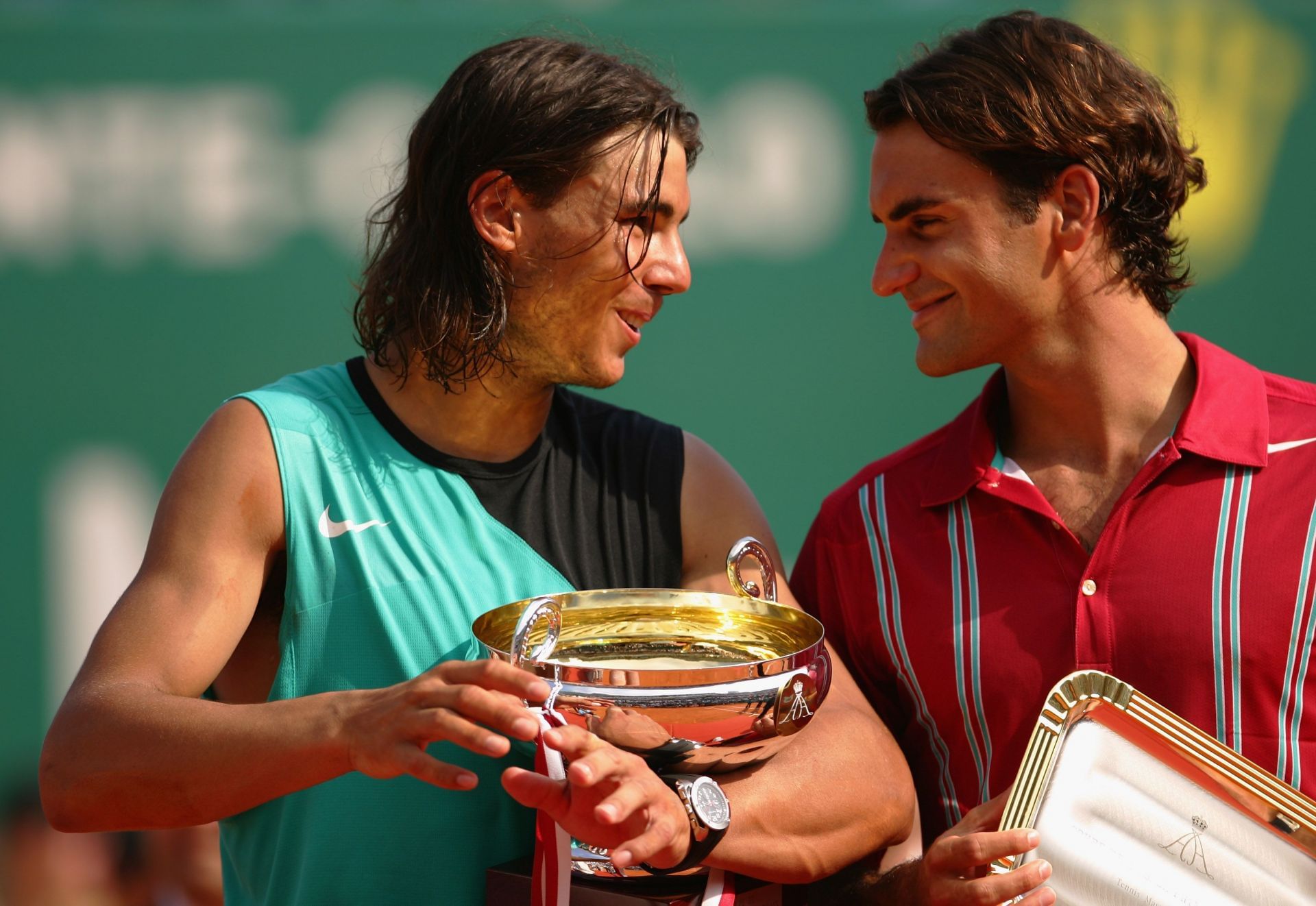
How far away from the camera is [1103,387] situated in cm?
279

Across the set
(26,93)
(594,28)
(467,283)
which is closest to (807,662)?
(467,283)

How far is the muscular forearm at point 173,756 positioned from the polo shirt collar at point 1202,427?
1.37 meters

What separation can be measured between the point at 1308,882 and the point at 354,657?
60.9 inches

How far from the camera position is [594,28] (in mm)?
5676

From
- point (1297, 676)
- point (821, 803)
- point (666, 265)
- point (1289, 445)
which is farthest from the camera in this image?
point (666, 265)

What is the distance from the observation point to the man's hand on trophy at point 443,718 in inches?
67.4

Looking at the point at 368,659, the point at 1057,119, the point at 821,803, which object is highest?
the point at 1057,119

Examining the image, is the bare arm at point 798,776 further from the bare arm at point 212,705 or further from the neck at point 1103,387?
the neck at point 1103,387

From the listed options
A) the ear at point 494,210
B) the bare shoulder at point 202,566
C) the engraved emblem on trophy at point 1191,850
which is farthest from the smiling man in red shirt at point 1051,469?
the bare shoulder at point 202,566

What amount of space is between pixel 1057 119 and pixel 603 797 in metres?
1.81

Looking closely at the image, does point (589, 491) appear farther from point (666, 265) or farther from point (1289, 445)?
point (1289, 445)

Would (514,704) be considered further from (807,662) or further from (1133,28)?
(1133,28)

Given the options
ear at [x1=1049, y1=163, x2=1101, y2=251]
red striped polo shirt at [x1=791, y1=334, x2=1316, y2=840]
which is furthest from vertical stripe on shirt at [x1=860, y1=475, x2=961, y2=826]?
ear at [x1=1049, y1=163, x2=1101, y2=251]

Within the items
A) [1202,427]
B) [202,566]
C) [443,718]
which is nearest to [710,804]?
[443,718]
